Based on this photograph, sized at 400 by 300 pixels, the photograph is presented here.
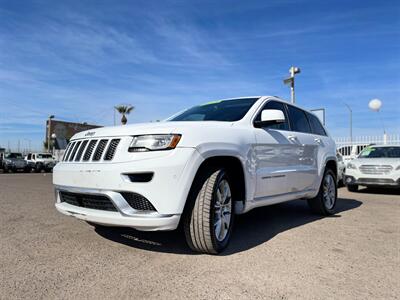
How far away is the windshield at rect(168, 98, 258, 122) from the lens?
165 inches

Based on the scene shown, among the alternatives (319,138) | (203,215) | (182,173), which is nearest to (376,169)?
(319,138)

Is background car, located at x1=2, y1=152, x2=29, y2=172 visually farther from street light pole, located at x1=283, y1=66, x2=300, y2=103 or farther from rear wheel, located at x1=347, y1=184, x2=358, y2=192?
rear wheel, located at x1=347, y1=184, x2=358, y2=192

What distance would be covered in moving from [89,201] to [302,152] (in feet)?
10.2

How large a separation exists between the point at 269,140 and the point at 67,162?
2.34 metres

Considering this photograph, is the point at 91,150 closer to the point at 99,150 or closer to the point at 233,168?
the point at 99,150

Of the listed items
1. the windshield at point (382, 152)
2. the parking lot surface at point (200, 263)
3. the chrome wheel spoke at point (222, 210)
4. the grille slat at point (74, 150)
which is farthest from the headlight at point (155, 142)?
the windshield at point (382, 152)

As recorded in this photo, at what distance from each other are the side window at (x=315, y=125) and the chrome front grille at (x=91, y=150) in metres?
3.74

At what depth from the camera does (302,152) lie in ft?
16.5

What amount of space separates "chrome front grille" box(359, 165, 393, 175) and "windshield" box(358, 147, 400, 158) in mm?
1036

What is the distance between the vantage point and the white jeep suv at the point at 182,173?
3004 millimetres

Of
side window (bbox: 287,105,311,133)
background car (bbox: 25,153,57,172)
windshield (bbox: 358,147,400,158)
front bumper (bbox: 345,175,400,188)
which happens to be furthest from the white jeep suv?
background car (bbox: 25,153,57,172)

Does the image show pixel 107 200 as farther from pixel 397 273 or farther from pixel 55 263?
pixel 397 273

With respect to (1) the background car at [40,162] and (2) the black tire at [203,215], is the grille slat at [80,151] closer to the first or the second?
(2) the black tire at [203,215]

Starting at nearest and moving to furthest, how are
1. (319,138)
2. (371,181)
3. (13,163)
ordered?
(319,138) → (371,181) → (13,163)
